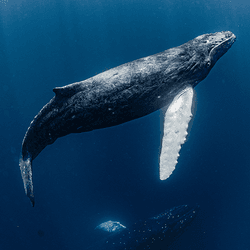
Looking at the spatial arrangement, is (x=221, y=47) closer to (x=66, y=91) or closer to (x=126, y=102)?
(x=126, y=102)

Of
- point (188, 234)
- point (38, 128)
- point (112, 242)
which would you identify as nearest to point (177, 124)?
point (38, 128)

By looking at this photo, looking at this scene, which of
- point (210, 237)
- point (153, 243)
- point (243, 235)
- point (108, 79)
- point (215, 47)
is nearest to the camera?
point (108, 79)

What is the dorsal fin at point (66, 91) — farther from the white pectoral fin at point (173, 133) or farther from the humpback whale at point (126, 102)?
the white pectoral fin at point (173, 133)

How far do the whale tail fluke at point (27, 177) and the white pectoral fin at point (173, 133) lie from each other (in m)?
3.20

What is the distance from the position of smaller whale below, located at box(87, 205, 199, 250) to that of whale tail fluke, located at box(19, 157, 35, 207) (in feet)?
24.5

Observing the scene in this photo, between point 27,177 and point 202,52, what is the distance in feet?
18.7

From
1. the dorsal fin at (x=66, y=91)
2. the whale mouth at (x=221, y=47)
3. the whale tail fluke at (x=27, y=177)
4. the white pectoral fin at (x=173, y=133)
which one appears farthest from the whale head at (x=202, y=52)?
the whale tail fluke at (x=27, y=177)

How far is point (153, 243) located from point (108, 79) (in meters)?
9.20

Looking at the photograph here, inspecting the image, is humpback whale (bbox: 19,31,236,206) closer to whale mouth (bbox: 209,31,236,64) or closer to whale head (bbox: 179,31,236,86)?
whale head (bbox: 179,31,236,86)

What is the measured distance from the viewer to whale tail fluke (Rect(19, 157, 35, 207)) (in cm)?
437

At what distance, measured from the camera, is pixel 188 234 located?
12672 mm

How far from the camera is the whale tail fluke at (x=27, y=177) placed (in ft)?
14.3

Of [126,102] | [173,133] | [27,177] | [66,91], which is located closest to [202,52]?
[173,133]

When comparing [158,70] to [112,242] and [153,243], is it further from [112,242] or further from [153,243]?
[112,242]
